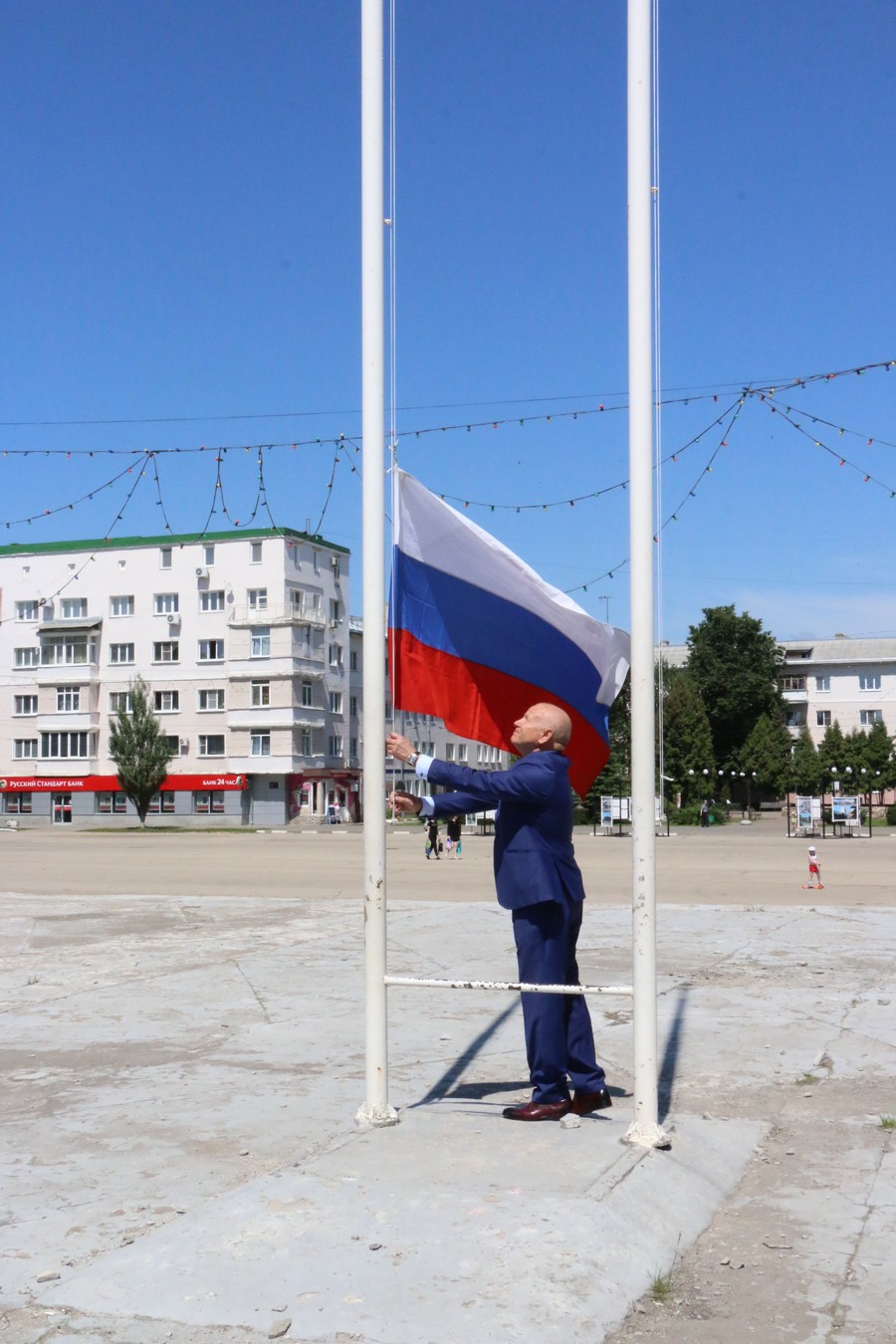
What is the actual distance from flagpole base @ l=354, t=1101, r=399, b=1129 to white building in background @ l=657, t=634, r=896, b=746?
102m

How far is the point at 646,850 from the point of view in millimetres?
5676

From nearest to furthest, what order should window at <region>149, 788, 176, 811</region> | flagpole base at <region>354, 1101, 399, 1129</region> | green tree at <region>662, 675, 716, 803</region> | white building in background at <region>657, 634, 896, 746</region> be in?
flagpole base at <region>354, 1101, 399, 1129</region>
window at <region>149, 788, 176, 811</region>
green tree at <region>662, 675, 716, 803</region>
white building in background at <region>657, 634, 896, 746</region>

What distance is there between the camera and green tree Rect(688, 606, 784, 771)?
3981 inches

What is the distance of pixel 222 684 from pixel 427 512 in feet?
241

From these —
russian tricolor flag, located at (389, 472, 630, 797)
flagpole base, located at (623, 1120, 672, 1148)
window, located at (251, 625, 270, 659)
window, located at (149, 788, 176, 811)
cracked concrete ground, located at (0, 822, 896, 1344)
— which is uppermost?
window, located at (251, 625, 270, 659)

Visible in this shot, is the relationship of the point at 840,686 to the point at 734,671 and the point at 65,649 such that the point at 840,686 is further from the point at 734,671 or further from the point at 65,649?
the point at 65,649

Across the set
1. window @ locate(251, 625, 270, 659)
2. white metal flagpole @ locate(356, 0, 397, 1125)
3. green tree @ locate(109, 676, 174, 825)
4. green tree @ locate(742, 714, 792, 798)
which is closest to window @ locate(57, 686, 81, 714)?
green tree @ locate(109, 676, 174, 825)

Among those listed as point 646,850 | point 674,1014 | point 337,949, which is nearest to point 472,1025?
point 674,1014

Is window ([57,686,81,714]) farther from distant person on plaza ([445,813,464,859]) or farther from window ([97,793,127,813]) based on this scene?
distant person on plaza ([445,813,464,859])

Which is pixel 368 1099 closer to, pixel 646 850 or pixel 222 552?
pixel 646 850

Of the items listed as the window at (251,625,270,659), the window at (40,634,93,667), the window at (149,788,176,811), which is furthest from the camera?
the window at (40,634,93,667)

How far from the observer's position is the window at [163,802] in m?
78.8

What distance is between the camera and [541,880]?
598 centimetres

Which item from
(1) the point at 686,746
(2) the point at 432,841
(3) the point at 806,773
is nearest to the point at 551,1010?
(2) the point at 432,841
